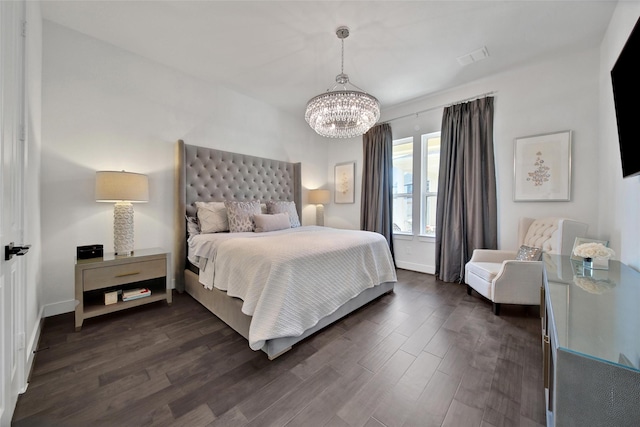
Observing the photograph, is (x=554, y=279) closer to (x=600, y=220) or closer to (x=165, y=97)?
(x=600, y=220)

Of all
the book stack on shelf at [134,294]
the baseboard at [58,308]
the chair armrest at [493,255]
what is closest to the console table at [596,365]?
the chair armrest at [493,255]

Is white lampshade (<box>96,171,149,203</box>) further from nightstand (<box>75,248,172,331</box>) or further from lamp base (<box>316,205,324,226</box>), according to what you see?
lamp base (<box>316,205,324,226</box>)

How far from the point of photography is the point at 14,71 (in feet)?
4.00

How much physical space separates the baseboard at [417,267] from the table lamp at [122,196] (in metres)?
3.86

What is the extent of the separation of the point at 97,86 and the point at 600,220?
5547 millimetres

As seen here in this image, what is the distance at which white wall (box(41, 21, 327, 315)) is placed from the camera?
226 cm

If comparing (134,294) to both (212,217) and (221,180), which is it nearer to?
(212,217)

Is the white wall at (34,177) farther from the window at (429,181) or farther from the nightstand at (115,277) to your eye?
the window at (429,181)

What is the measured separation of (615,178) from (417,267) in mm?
2470

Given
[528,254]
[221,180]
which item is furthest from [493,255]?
[221,180]

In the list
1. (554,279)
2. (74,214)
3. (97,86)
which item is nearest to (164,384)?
(74,214)

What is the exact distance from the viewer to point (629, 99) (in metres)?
1.40

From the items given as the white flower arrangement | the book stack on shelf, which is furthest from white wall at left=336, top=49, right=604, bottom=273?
the book stack on shelf

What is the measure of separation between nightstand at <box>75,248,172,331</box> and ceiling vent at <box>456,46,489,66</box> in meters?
4.07
